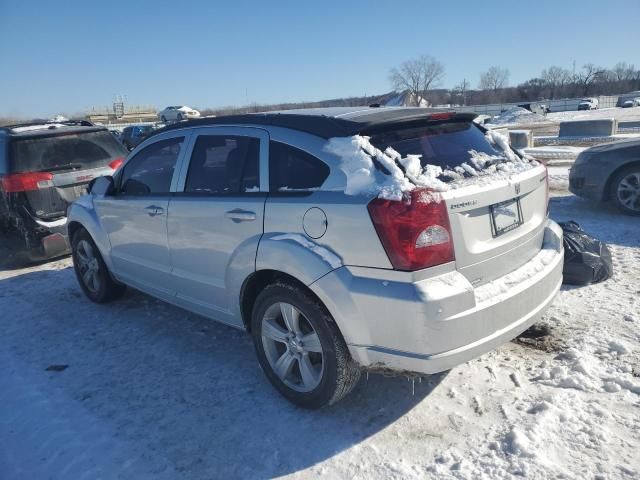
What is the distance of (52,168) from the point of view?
6.99m

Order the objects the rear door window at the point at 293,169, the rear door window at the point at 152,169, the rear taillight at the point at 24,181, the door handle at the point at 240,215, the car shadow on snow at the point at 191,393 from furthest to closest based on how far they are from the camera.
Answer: the rear taillight at the point at 24,181 < the rear door window at the point at 152,169 < the door handle at the point at 240,215 < the rear door window at the point at 293,169 < the car shadow on snow at the point at 191,393

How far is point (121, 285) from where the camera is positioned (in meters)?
5.31

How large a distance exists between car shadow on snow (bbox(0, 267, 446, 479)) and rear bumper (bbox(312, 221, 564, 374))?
0.54 metres

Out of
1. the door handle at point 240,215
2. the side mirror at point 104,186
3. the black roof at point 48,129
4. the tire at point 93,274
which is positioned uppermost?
the black roof at point 48,129

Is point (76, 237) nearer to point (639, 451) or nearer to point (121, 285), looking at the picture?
point (121, 285)

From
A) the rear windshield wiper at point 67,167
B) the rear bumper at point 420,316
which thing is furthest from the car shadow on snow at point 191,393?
the rear windshield wiper at point 67,167

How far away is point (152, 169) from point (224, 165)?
1.09 meters

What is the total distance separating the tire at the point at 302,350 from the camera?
2.91 metres

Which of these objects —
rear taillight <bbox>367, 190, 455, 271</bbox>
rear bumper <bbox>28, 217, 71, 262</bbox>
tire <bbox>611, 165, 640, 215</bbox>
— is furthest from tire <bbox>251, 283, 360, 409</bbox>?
tire <bbox>611, 165, 640, 215</bbox>

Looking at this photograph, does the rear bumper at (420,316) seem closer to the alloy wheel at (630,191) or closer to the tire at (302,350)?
the tire at (302,350)

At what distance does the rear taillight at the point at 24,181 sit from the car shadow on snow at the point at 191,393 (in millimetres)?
2372

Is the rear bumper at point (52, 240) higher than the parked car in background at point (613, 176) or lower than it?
lower

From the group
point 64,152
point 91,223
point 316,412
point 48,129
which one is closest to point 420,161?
point 316,412

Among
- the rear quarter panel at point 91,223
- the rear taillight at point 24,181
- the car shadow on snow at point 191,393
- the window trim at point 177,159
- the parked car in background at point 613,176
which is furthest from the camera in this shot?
the parked car in background at point 613,176
